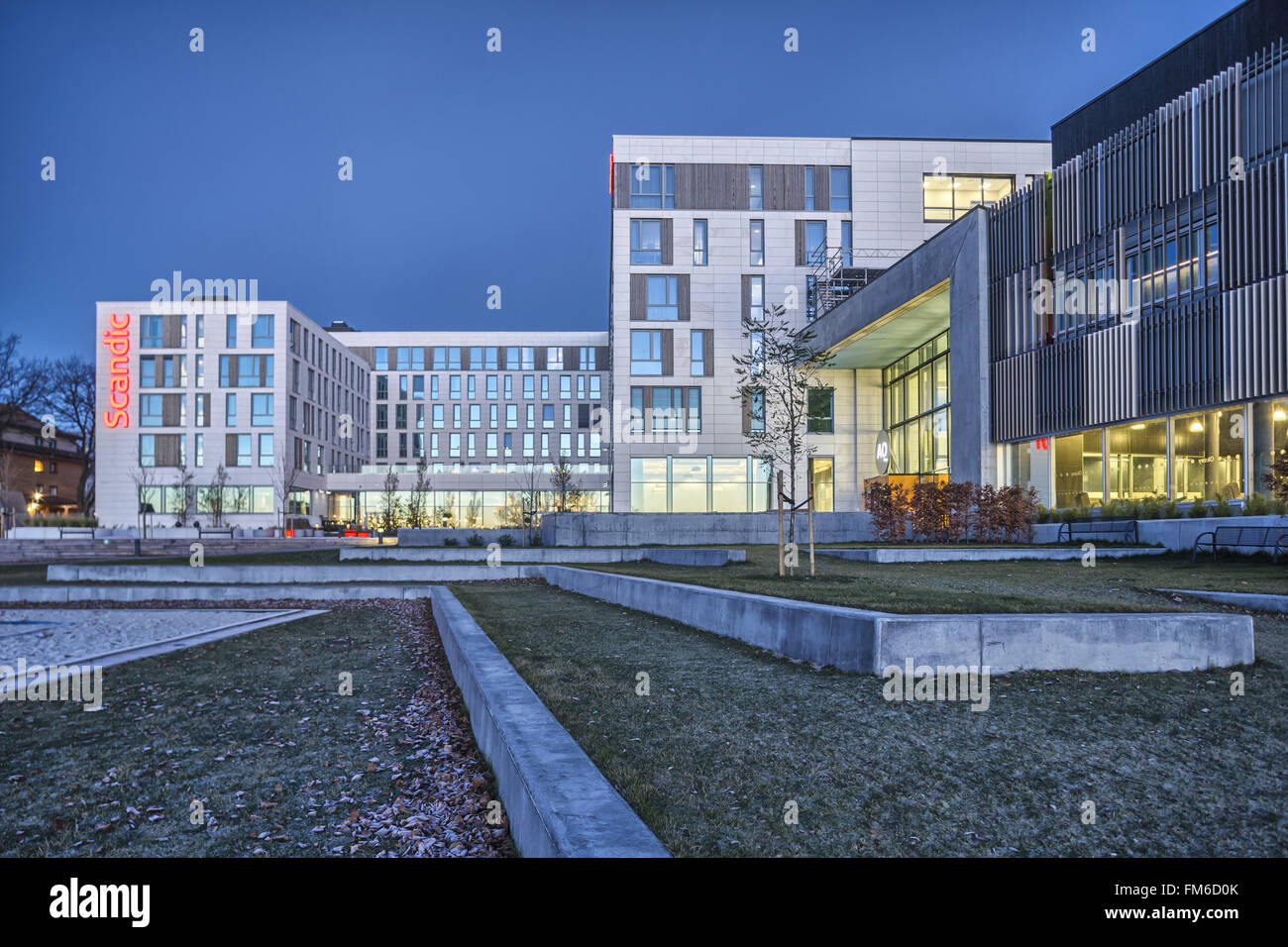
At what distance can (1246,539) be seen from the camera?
15008 mm

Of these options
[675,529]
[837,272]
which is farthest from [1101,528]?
[837,272]

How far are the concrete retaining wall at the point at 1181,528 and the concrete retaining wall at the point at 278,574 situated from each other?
14407 mm

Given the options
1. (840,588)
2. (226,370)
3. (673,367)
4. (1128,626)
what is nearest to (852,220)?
(673,367)

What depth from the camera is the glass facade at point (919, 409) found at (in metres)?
33.9

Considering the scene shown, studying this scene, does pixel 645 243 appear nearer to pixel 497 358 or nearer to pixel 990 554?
pixel 990 554

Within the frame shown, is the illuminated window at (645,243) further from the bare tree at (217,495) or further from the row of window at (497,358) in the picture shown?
the row of window at (497,358)

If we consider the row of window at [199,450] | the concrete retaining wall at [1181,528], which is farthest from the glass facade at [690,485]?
the row of window at [199,450]

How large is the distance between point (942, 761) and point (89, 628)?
13.2m

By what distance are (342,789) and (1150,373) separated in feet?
79.4

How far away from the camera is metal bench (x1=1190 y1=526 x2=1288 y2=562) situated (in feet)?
45.0

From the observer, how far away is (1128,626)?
5.61 metres

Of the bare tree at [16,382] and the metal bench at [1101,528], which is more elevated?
the bare tree at [16,382]

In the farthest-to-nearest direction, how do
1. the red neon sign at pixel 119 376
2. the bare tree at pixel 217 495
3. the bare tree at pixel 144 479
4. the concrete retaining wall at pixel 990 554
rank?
the red neon sign at pixel 119 376, the bare tree at pixel 144 479, the bare tree at pixel 217 495, the concrete retaining wall at pixel 990 554
